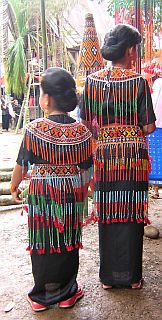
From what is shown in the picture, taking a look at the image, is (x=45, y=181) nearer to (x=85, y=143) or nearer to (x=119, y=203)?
(x=85, y=143)

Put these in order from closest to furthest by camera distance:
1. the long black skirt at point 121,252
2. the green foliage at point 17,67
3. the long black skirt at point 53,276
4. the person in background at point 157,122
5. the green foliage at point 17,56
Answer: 1. the long black skirt at point 53,276
2. the long black skirt at point 121,252
3. the person in background at point 157,122
4. the green foliage at point 17,56
5. the green foliage at point 17,67

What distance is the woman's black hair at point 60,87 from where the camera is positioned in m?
2.18

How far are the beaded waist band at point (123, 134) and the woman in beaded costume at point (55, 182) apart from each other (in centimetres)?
16

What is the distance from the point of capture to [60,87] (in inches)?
85.9

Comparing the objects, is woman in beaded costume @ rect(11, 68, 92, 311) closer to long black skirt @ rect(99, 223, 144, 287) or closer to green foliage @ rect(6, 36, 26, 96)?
long black skirt @ rect(99, 223, 144, 287)

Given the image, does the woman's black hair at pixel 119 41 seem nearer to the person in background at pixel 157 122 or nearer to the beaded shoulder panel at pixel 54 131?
the beaded shoulder panel at pixel 54 131

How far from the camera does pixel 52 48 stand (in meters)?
9.91

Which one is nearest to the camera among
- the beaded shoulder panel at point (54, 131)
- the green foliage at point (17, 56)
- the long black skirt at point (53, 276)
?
the beaded shoulder panel at point (54, 131)

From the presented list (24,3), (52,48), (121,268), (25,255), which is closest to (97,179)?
(121,268)

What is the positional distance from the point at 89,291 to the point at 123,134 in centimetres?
104

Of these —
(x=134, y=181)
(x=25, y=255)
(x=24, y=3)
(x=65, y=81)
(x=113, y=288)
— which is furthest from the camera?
(x=24, y=3)

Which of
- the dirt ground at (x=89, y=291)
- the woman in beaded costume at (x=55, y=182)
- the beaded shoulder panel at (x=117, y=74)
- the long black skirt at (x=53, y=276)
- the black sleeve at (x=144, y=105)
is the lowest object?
the dirt ground at (x=89, y=291)

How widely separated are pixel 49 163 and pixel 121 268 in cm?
87

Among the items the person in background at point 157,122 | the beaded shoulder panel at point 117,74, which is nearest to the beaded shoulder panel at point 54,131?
the beaded shoulder panel at point 117,74
